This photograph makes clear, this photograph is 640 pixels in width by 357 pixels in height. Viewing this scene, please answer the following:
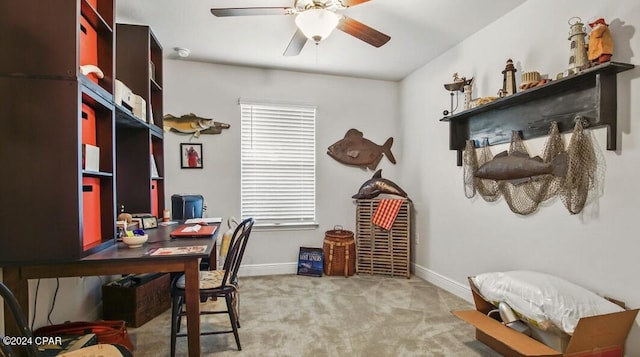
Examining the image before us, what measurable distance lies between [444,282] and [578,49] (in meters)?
2.37

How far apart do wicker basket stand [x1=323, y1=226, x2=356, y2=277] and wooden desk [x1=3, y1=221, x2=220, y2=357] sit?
2242mm

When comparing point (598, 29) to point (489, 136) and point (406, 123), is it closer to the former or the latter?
point (489, 136)

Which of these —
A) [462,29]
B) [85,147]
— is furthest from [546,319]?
[85,147]

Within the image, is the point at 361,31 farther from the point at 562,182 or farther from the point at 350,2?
the point at 562,182

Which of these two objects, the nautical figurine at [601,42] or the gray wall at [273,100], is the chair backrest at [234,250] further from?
the nautical figurine at [601,42]

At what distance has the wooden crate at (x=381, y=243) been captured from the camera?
12.6ft

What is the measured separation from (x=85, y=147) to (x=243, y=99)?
233 centimetres

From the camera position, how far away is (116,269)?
1.65 metres

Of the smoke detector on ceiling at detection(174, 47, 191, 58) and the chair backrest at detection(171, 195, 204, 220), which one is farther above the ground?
the smoke detector on ceiling at detection(174, 47, 191, 58)

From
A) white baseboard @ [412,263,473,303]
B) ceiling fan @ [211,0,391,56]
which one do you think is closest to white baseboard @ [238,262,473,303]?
white baseboard @ [412,263,473,303]

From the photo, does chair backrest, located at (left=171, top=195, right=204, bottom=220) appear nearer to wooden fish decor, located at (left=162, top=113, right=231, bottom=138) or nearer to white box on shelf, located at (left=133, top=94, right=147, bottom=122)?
wooden fish decor, located at (left=162, top=113, right=231, bottom=138)

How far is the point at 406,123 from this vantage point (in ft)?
13.9

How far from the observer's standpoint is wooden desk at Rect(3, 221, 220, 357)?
5.11ft

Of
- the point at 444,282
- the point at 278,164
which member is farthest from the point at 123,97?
the point at 444,282
